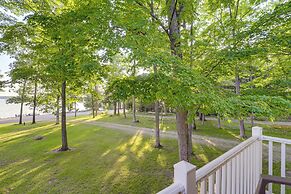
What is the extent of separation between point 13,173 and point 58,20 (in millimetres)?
6524

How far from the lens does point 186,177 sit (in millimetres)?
1244

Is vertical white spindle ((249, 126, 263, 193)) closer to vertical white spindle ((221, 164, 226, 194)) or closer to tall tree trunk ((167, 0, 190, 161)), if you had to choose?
vertical white spindle ((221, 164, 226, 194))

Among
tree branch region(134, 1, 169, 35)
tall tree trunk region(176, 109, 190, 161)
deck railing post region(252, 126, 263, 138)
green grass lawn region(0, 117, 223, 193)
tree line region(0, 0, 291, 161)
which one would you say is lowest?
green grass lawn region(0, 117, 223, 193)

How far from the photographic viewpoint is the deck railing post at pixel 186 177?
1.25 metres

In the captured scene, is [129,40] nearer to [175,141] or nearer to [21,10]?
[21,10]

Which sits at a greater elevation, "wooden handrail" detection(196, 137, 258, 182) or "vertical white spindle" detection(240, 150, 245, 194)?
"wooden handrail" detection(196, 137, 258, 182)

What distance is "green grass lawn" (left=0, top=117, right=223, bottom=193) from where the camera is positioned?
588cm

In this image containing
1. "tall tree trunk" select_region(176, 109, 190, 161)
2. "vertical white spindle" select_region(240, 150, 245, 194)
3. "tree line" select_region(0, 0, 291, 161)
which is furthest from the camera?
"tall tree trunk" select_region(176, 109, 190, 161)

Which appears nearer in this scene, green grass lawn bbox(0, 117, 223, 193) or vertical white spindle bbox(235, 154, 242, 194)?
vertical white spindle bbox(235, 154, 242, 194)

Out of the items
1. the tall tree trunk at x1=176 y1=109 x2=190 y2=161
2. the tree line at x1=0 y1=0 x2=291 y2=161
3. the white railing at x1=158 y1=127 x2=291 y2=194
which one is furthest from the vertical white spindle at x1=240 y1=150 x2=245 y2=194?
the tall tree trunk at x1=176 y1=109 x2=190 y2=161

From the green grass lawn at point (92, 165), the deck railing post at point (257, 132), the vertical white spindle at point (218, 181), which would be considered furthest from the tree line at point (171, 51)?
the green grass lawn at point (92, 165)

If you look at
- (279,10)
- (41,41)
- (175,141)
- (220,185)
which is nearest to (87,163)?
(175,141)

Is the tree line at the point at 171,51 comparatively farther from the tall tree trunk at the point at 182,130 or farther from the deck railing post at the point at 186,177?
the deck railing post at the point at 186,177

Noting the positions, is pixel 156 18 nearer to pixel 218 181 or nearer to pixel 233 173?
pixel 233 173
